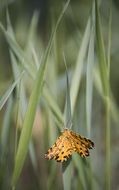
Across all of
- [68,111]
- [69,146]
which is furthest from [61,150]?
[68,111]

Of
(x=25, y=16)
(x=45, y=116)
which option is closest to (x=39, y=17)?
(x=25, y=16)

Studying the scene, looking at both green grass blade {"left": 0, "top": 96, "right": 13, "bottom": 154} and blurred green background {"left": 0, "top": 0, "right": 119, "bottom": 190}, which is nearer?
blurred green background {"left": 0, "top": 0, "right": 119, "bottom": 190}

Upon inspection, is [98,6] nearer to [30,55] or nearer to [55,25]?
[55,25]

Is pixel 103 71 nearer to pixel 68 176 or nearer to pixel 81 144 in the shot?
pixel 81 144

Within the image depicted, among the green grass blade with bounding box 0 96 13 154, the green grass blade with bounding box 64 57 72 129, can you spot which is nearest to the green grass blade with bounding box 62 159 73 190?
the green grass blade with bounding box 64 57 72 129

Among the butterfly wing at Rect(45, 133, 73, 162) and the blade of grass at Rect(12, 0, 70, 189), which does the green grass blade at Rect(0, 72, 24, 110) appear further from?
the butterfly wing at Rect(45, 133, 73, 162)

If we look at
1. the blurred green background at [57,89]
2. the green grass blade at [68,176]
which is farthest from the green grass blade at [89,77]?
the green grass blade at [68,176]

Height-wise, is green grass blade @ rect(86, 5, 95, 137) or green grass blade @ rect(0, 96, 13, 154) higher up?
green grass blade @ rect(86, 5, 95, 137)

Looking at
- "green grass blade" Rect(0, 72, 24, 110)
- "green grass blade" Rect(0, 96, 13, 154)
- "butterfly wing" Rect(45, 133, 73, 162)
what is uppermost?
"green grass blade" Rect(0, 72, 24, 110)
